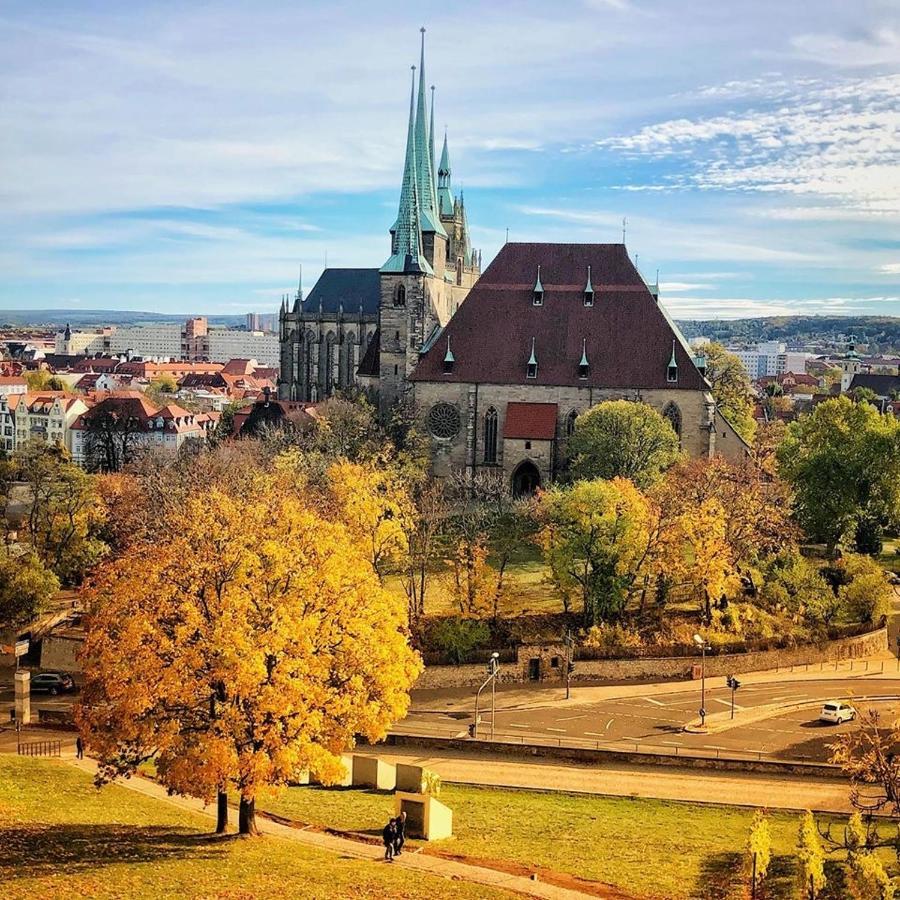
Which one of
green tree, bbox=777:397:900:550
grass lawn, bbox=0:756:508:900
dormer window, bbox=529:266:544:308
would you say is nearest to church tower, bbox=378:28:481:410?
dormer window, bbox=529:266:544:308

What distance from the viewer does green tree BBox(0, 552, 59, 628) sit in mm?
53562

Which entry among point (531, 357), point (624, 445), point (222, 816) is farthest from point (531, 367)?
point (222, 816)

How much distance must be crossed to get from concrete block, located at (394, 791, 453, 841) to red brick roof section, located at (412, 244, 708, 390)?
168 ft

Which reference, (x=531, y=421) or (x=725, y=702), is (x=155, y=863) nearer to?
(x=725, y=702)

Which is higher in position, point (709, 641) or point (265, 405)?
point (265, 405)

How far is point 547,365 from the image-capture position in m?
79.3

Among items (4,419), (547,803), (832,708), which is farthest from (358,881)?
(4,419)

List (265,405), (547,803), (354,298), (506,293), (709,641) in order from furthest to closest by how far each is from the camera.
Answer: (354,298)
(265,405)
(506,293)
(709,641)
(547,803)

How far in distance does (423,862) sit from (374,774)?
987cm

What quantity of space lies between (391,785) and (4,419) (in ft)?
349

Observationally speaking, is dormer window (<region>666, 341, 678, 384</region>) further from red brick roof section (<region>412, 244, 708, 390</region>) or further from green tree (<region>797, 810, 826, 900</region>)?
green tree (<region>797, 810, 826, 900</region>)

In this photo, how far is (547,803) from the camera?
113 feet

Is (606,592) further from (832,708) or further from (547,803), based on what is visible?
(547,803)

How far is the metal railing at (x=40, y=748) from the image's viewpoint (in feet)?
129
